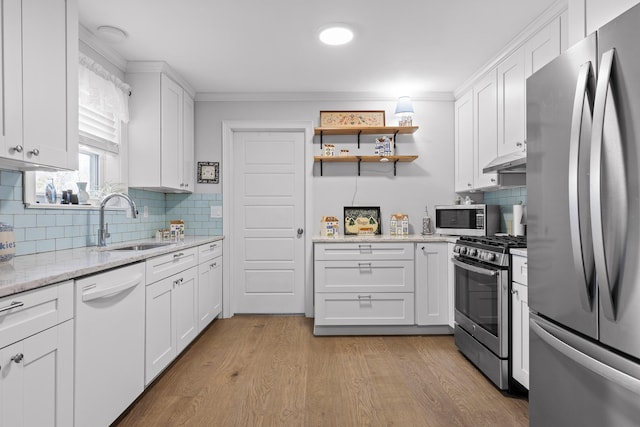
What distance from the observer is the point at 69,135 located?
189cm

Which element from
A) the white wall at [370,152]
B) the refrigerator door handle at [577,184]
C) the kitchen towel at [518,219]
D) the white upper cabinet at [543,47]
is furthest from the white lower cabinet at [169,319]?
the white upper cabinet at [543,47]

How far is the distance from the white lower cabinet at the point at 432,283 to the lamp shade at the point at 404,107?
1374mm

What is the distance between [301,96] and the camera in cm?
385

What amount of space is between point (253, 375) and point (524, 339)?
1767mm

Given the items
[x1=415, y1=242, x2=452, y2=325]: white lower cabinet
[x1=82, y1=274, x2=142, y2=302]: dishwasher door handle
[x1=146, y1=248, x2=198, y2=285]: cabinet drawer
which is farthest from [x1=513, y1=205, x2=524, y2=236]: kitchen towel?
[x1=82, y1=274, x2=142, y2=302]: dishwasher door handle

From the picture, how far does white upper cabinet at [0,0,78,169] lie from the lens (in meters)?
1.52

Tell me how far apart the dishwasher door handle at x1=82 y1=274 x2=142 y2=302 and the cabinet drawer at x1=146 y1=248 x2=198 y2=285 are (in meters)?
0.16

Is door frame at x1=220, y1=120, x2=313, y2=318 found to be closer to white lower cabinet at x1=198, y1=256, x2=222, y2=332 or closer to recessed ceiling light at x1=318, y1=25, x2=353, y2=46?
white lower cabinet at x1=198, y1=256, x2=222, y2=332

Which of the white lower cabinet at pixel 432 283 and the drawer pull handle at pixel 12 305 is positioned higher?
the drawer pull handle at pixel 12 305

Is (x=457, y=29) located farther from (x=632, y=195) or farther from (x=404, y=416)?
(x=404, y=416)

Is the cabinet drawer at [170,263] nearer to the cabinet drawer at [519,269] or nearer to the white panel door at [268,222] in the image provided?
the white panel door at [268,222]

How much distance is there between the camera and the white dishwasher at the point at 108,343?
1.54 metres

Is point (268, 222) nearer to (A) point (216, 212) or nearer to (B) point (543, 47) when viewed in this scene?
(A) point (216, 212)

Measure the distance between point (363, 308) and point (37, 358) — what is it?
2483 mm
